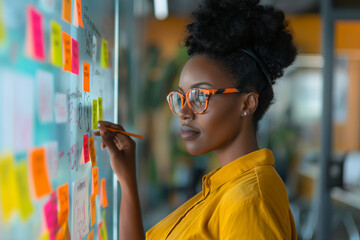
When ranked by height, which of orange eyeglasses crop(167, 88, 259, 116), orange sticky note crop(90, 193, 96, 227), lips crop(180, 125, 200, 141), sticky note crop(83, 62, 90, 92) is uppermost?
sticky note crop(83, 62, 90, 92)

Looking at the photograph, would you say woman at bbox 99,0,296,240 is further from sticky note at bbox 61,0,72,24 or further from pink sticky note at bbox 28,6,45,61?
pink sticky note at bbox 28,6,45,61

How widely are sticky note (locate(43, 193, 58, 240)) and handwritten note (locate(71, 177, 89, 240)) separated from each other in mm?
142

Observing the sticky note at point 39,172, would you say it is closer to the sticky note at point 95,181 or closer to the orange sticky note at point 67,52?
the orange sticky note at point 67,52

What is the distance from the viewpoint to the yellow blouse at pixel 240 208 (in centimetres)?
85

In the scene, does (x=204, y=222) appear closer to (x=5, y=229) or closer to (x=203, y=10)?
(x=5, y=229)

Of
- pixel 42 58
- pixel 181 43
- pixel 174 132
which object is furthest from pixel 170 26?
pixel 42 58

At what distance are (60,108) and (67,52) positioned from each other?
0.41 feet

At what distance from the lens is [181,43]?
1352 mm

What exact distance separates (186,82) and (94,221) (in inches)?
19.6

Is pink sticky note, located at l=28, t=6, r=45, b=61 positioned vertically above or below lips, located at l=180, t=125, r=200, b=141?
above

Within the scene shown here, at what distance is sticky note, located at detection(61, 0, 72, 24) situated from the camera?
0.81m

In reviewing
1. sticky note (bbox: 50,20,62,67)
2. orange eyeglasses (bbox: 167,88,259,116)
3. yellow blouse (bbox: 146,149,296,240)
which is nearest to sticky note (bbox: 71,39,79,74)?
sticky note (bbox: 50,20,62,67)

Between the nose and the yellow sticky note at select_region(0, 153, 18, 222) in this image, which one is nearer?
the yellow sticky note at select_region(0, 153, 18, 222)

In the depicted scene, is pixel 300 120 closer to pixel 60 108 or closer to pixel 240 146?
pixel 240 146
